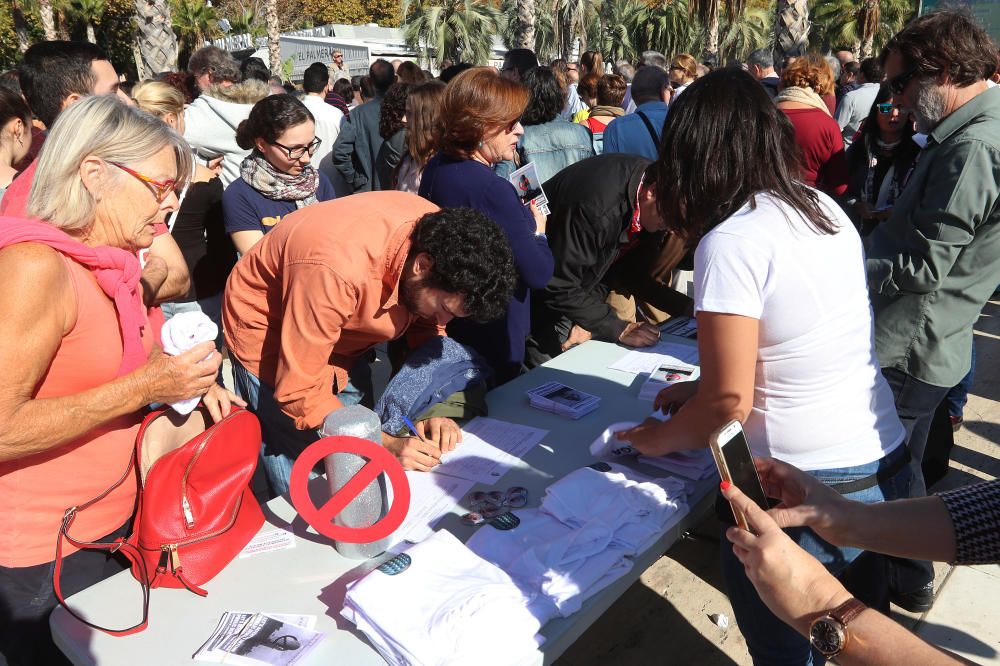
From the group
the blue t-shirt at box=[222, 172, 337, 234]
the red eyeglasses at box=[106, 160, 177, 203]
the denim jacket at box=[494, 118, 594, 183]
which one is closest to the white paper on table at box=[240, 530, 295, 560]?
the red eyeglasses at box=[106, 160, 177, 203]

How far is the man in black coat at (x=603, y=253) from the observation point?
264cm

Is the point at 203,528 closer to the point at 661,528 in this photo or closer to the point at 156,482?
the point at 156,482

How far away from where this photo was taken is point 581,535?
1578 mm

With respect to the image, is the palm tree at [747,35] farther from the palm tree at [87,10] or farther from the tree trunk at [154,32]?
the palm tree at [87,10]

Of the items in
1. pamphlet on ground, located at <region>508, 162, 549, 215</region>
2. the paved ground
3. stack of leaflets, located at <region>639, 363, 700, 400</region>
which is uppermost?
pamphlet on ground, located at <region>508, 162, 549, 215</region>

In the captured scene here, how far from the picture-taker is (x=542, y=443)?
2.04 meters

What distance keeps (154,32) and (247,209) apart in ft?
28.0

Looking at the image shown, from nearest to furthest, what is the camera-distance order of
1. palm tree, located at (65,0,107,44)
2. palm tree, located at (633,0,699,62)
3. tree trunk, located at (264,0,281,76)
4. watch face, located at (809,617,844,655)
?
watch face, located at (809,617,844,655)
tree trunk, located at (264,0,281,76)
palm tree, located at (65,0,107,44)
palm tree, located at (633,0,699,62)

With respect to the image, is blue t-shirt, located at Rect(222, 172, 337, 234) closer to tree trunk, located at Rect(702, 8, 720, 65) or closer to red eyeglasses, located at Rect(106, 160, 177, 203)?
red eyeglasses, located at Rect(106, 160, 177, 203)

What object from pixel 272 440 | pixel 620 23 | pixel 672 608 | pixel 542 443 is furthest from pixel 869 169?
pixel 620 23

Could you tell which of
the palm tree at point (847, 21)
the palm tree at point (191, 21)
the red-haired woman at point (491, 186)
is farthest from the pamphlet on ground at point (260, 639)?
the palm tree at point (191, 21)

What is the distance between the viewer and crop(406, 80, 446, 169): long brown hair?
3.29m

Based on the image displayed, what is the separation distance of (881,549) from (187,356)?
4.78 ft

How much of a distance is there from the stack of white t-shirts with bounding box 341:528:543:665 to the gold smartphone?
0.47m
